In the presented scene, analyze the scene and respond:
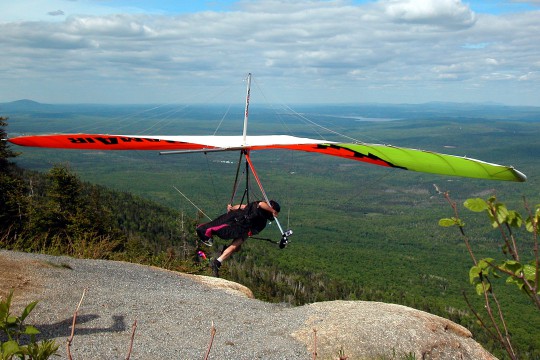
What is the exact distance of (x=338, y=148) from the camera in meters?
11.7

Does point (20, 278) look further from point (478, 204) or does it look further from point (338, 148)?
point (478, 204)

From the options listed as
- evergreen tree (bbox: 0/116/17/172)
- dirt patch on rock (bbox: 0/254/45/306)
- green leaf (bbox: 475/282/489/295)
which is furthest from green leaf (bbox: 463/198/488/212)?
evergreen tree (bbox: 0/116/17/172)

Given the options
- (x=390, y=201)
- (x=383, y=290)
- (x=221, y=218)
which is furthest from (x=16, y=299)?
(x=390, y=201)

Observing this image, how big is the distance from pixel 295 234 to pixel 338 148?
113m

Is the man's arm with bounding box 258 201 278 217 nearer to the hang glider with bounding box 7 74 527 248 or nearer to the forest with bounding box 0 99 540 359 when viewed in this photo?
the hang glider with bounding box 7 74 527 248

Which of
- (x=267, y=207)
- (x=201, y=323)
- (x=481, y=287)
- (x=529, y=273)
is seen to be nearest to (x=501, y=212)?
(x=529, y=273)

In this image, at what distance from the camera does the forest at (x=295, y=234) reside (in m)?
26.3

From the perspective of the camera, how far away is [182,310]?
10.1m

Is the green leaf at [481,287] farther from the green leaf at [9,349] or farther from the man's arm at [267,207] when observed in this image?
the man's arm at [267,207]

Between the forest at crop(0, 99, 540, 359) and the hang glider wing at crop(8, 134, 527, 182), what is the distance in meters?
0.81

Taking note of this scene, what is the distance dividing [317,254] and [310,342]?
95.6 m

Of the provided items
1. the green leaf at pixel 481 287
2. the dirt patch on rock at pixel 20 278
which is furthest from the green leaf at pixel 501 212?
the dirt patch on rock at pixel 20 278

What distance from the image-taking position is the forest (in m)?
26.3

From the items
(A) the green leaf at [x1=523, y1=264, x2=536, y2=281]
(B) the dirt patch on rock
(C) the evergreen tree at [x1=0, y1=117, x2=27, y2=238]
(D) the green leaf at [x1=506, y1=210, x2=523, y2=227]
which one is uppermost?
(D) the green leaf at [x1=506, y1=210, x2=523, y2=227]
